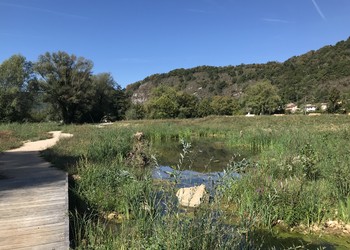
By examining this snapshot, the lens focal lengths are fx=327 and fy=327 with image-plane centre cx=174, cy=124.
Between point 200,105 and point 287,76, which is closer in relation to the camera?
point 200,105

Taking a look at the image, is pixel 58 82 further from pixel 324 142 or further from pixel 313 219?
pixel 313 219

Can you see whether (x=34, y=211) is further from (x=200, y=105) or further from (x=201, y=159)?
(x=200, y=105)

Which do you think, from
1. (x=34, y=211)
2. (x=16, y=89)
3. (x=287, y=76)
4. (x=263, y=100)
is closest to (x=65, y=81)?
(x=16, y=89)

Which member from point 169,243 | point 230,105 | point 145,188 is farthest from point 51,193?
point 230,105

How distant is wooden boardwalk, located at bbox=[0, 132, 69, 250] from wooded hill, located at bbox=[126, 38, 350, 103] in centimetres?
8885

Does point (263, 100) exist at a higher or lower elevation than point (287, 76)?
lower

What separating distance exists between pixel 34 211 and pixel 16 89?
145 feet

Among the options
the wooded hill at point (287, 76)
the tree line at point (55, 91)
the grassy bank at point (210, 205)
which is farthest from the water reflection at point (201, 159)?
the wooded hill at point (287, 76)

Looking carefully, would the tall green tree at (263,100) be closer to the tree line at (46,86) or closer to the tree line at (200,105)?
the tree line at (200,105)

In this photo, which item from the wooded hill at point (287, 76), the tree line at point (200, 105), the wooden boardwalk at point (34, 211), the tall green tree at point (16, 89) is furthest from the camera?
the wooded hill at point (287, 76)

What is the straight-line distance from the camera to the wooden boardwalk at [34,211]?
417cm

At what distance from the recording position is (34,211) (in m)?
5.30

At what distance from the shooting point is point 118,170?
332 inches

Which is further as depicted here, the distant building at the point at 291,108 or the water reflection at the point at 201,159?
the distant building at the point at 291,108
